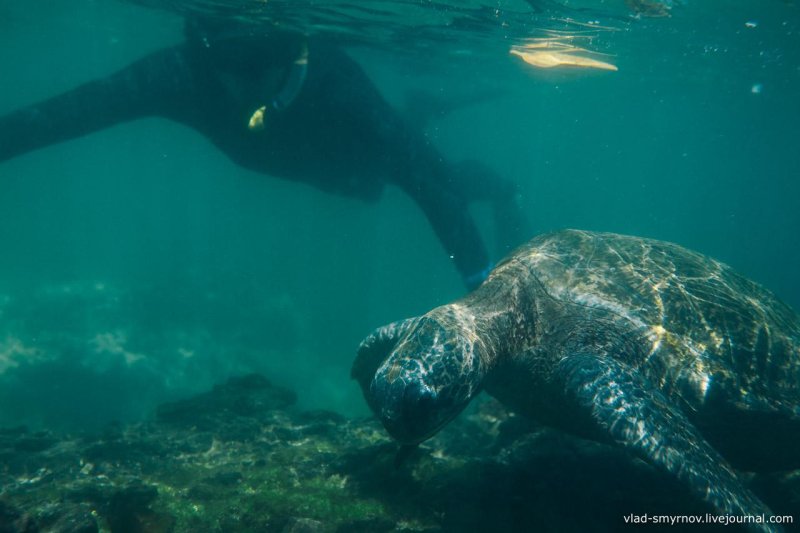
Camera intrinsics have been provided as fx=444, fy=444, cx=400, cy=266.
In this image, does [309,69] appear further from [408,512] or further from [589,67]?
[589,67]

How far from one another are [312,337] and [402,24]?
14.9 meters

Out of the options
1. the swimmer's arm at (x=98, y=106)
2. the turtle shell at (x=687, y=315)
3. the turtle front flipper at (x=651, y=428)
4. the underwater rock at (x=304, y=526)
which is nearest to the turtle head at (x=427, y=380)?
the turtle front flipper at (x=651, y=428)

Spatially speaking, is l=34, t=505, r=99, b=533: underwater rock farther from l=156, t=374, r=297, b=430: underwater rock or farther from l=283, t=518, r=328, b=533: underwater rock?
l=156, t=374, r=297, b=430: underwater rock

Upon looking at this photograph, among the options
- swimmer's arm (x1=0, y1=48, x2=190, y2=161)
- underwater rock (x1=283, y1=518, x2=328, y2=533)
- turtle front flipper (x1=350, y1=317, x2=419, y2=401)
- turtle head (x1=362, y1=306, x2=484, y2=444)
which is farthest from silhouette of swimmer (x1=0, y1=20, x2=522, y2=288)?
underwater rock (x1=283, y1=518, x2=328, y2=533)

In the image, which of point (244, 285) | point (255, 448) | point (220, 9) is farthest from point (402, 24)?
point (255, 448)

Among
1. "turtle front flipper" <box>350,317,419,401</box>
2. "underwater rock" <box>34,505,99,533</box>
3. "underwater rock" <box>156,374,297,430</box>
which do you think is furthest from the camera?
"underwater rock" <box>156,374,297,430</box>

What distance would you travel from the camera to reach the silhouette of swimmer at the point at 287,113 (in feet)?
32.5

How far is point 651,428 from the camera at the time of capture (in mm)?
4570

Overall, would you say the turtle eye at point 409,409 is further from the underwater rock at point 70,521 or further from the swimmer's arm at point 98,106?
the swimmer's arm at point 98,106

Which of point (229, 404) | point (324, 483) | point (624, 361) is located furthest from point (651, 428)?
point (229, 404)

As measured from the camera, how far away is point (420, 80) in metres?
37.6

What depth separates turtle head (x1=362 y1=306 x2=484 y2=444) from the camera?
4.81 metres

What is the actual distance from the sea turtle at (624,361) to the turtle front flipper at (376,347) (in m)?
0.02

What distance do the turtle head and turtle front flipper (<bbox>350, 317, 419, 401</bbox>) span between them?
1000mm
